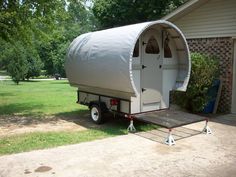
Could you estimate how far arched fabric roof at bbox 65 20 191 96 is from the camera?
28.5ft

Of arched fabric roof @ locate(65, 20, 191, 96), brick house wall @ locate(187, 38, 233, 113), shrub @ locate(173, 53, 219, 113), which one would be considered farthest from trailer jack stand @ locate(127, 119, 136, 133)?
brick house wall @ locate(187, 38, 233, 113)

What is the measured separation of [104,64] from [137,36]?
1.35 meters

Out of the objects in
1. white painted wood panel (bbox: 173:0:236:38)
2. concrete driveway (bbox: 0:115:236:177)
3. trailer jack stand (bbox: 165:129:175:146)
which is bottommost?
concrete driveway (bbox: 0:115:236:177)

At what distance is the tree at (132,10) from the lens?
2622 cm

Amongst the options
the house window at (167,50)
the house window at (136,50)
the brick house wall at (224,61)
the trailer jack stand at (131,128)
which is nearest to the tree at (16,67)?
the brick house wall at (224,61)

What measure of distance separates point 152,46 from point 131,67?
1.60 metres

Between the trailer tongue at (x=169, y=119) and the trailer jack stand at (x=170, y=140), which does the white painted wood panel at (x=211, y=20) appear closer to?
the trailer tongue at (x=169, y=119)

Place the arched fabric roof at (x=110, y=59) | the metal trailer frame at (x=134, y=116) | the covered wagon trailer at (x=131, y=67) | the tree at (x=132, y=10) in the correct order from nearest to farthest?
the metal trailer frame at (x=134, y=116) < the arched fabric roof at (x=110, y=59) < the covered wagon trailer at (x=131, y=67) < the tree at (x=132, y=10)

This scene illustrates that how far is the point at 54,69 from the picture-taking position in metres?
48.5

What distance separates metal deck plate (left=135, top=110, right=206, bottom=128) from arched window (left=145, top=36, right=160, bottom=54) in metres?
1.82

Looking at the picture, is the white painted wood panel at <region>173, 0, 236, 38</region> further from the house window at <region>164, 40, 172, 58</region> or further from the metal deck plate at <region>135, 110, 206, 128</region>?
the metal deck plate at <region>135, 110, 206, 128</region>

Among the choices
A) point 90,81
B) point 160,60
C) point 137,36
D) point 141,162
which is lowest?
point 141,162

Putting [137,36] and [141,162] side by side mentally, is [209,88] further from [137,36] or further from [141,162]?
[141,162]

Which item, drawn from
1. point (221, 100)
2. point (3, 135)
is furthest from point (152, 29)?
point (3, 135)
